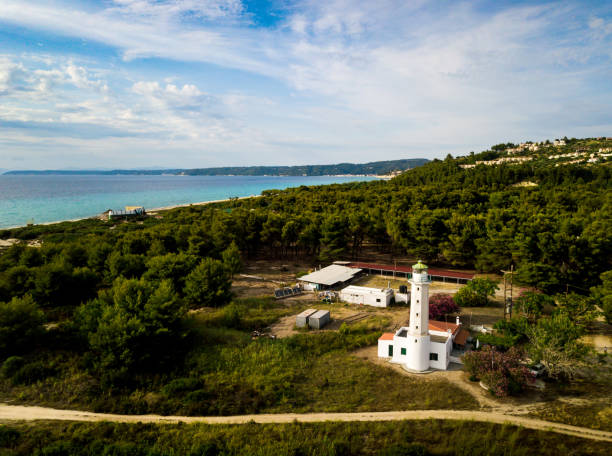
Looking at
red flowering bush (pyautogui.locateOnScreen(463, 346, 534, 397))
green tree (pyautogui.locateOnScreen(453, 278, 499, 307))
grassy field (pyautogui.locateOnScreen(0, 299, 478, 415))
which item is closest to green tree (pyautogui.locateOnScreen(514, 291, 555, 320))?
green tree (pyautogui.locateOnScreen(453, 278, 499, 307))

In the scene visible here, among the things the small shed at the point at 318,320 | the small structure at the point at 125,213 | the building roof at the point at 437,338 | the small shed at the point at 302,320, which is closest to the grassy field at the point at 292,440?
the building roof at the point at 437,338

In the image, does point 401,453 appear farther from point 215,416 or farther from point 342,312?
point 342,312

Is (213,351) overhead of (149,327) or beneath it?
beneath

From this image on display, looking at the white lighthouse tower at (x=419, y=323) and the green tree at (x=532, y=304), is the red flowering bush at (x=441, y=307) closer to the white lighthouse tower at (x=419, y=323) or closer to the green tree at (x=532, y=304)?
the green tree at (x=532, y=304)

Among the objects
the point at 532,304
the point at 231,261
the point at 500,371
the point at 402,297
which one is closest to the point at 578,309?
the point at 532,304

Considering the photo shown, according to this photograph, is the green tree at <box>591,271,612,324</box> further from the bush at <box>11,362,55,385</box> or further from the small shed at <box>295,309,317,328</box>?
the bush at <box>11,362,55,385</box>

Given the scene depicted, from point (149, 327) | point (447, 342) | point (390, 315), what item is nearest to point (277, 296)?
point (390, 315)

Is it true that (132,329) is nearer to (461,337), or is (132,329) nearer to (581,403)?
(461,337)
